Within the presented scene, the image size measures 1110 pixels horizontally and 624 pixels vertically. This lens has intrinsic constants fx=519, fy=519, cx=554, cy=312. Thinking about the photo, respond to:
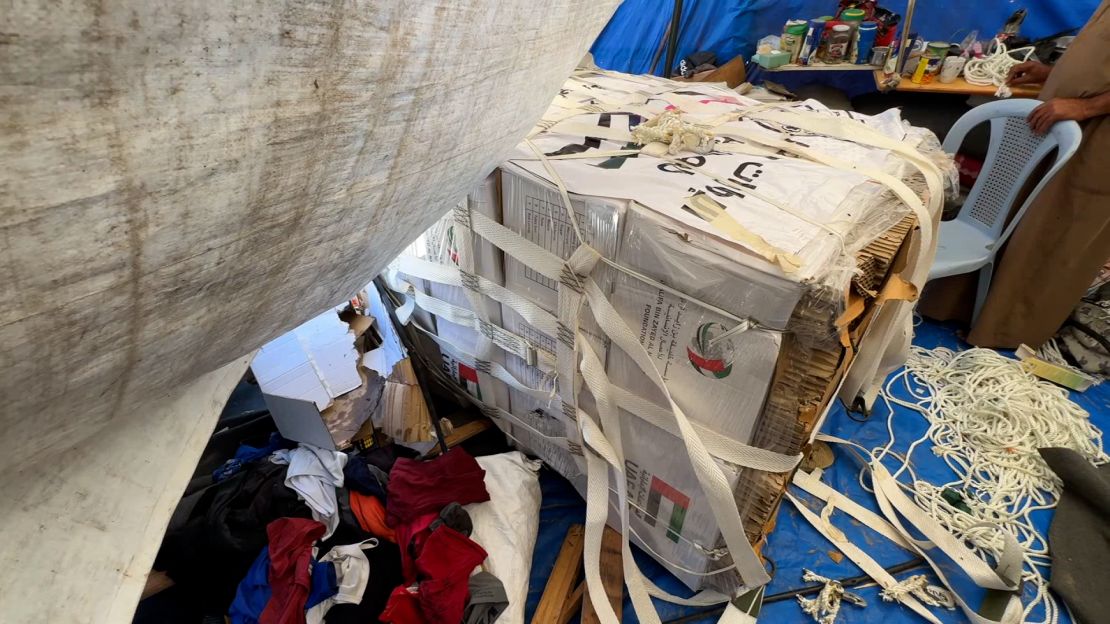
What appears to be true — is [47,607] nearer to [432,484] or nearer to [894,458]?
[432,484]

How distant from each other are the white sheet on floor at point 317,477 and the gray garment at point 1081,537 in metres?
1.71

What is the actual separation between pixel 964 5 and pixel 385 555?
3112 millimetres

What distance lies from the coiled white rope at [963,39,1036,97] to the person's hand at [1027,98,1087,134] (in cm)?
65

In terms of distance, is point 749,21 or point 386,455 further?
point 749,21

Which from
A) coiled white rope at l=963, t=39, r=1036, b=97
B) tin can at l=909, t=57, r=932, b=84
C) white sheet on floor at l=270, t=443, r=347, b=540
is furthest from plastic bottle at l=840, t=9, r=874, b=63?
white sheet on floor at l=270, t=443, r=347, b=540

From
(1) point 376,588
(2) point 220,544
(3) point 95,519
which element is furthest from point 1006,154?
(2) point 220,544

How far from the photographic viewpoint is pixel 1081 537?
51.3 inches

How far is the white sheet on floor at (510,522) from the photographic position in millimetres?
1146

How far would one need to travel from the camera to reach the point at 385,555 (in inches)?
46.6

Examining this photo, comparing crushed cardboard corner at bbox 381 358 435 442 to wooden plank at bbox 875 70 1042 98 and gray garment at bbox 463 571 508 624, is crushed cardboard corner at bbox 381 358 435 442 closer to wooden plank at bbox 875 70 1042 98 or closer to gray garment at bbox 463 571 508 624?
gray garment at bbox 463 571 508 624

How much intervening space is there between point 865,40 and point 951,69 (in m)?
0.37

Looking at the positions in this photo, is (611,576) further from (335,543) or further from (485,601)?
(335,543)

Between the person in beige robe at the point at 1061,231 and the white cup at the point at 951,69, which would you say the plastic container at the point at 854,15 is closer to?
the white cup at the point at 951,69

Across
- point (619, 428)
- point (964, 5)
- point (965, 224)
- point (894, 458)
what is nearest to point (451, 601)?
point (619, 428)
